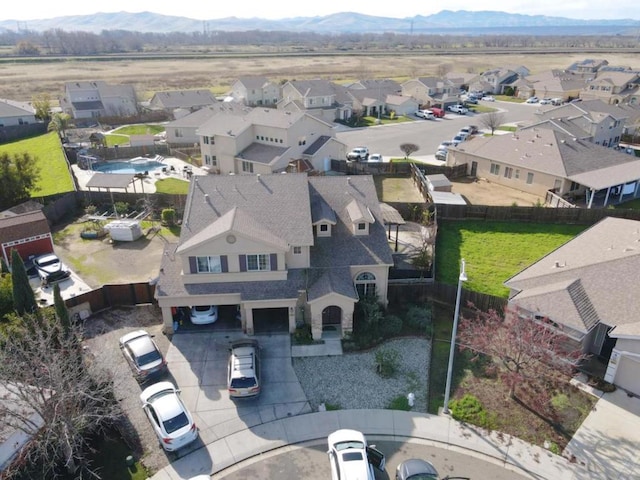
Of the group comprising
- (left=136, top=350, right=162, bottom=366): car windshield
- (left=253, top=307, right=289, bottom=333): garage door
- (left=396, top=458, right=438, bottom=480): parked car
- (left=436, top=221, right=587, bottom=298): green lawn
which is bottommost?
(left=436, top=221, right=587, bottom=298): green lawn

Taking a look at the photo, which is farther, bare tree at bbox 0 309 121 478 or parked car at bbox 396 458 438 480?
parked car at bbox 396 458 438 480

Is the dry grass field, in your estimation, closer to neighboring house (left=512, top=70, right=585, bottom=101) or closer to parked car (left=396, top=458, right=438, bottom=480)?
neighboring house (left=512, top=70, right=585, bottom=101)

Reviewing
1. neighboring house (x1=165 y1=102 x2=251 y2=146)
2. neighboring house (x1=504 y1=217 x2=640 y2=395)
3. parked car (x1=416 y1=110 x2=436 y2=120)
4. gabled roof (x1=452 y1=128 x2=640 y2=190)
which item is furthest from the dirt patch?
parked car (x1=416 y1=110 x2=436 y2=120)

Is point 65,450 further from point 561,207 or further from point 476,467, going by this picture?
point 561,207

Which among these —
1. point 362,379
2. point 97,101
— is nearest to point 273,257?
point 362,379

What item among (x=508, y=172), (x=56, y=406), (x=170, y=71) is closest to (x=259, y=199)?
(x=56, y=406)

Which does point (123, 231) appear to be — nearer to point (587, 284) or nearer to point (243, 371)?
point (243, 371)
